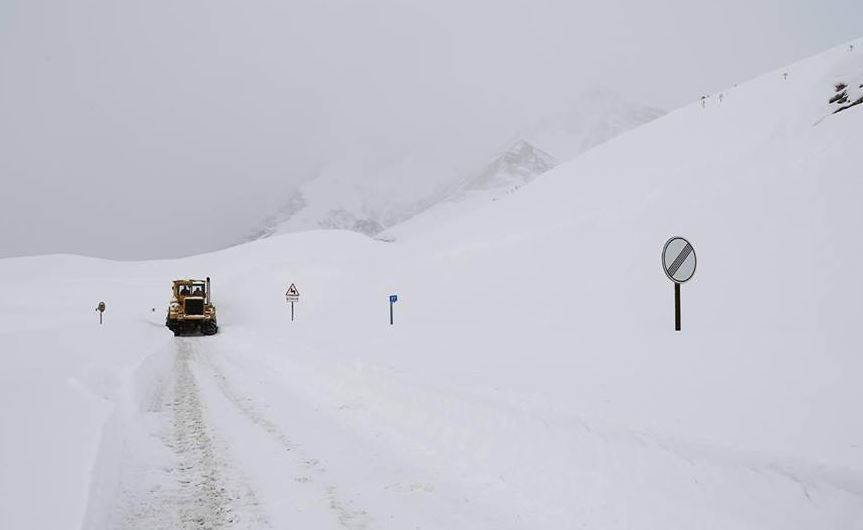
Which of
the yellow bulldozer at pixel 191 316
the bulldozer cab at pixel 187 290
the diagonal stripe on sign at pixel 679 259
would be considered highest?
the diagonal stripe on sign at pixel 679 259

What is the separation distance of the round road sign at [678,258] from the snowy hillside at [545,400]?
126cm

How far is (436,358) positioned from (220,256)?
206 ft

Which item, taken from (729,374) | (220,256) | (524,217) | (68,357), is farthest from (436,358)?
(220,256)

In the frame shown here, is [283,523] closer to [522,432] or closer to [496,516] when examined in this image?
[496,516]

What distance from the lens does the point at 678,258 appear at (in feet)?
29.9

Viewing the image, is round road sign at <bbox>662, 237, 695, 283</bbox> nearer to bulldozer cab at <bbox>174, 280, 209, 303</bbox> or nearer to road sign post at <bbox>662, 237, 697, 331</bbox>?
road sign post at <bbox>662, 237, 697, 331</bbox>

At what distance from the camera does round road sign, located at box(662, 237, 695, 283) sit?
9.05 meters

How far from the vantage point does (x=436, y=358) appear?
37.5ft

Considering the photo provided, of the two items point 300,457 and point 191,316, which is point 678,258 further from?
point 191,316

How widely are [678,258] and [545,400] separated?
4200 mm

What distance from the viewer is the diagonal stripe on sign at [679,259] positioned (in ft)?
29.8

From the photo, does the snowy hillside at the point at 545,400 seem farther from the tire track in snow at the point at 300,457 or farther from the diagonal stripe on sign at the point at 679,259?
the diagonal stripe on sign at the point at 679,259

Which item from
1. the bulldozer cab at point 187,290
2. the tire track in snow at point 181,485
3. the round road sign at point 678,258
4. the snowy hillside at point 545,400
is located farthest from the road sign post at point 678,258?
the bulldozer cab at point 187,290

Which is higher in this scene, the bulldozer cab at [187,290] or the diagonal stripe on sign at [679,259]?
the diagonal stripe on sign at [679,259]
